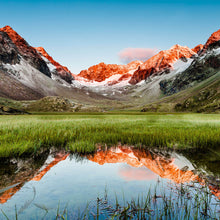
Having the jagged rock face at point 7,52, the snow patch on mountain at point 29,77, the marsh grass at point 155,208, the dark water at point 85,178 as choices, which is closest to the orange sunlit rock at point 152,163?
the dark water at point 85,178

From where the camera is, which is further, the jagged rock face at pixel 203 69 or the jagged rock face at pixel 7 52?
the jagged rock face at pixel 7 52

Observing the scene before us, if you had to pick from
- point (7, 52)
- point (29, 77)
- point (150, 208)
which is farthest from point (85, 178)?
point (7, 52)

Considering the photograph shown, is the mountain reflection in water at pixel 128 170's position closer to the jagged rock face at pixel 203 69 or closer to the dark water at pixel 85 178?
the dark water at pixel 85 178

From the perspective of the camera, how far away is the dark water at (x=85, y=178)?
7.06 ft

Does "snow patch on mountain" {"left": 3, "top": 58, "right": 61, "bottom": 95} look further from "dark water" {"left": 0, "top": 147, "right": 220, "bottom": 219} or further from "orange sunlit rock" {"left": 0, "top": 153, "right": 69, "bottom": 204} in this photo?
"dark water" {"left": 0, "top": 147, "right": 220, "bottom": 219}

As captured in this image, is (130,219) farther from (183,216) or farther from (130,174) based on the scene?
(130,174)

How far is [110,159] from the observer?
4.54 meters

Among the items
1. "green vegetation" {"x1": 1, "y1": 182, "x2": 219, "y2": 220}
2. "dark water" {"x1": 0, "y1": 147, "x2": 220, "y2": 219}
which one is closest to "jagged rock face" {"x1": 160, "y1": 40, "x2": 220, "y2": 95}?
"dark water" {"x1": 0, "y1": 147, "x2": 220, "y2": 219}

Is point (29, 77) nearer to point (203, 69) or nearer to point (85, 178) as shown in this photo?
point (203, 69)

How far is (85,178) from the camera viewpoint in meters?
3.13

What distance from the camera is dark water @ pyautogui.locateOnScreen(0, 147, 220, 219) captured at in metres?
2.15

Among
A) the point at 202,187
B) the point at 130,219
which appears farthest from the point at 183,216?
the point at 202,187

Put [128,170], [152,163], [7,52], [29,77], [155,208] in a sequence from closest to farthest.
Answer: [155,208] < [128,170] < [152,163] < [7,52] < [29,77]

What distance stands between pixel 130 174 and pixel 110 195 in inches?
41.6
